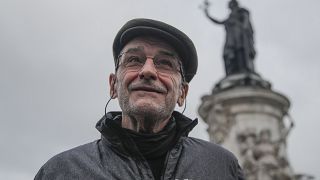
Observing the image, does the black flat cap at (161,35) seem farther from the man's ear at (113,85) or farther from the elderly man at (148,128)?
the man's ear at (113,85)

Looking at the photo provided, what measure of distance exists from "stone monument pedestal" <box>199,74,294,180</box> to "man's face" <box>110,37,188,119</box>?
424 inches

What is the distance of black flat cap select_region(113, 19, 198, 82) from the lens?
2873 millimetres

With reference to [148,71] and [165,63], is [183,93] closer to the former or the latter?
[165,63]

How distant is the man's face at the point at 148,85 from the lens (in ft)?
8.88

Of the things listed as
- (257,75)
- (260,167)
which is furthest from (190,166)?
(257,75)

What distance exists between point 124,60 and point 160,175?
2.18 ft

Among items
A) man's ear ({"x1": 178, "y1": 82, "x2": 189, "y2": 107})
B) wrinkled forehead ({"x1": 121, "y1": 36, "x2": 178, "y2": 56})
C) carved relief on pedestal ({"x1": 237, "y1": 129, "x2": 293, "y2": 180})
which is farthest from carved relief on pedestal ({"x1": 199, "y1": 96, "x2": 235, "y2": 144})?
wrinkled forehead ({"x1": 121, "y1": 36, "x2": 178, "y2": 56})

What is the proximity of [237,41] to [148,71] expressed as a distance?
1540 centimetres

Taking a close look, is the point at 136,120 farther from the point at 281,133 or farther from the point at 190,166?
the point at 281,133

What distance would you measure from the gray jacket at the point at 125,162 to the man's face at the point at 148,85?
13cm

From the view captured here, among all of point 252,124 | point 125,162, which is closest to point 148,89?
point 125,162

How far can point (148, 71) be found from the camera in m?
2.72

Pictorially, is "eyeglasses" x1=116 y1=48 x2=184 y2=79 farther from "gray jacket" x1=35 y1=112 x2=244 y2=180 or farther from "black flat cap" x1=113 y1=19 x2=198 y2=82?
"gray jacket" x1=35 y1=112 x2=244 y2=180

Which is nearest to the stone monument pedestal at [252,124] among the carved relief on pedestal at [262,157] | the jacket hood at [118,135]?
the carved relief on pedestal at [262,157]
